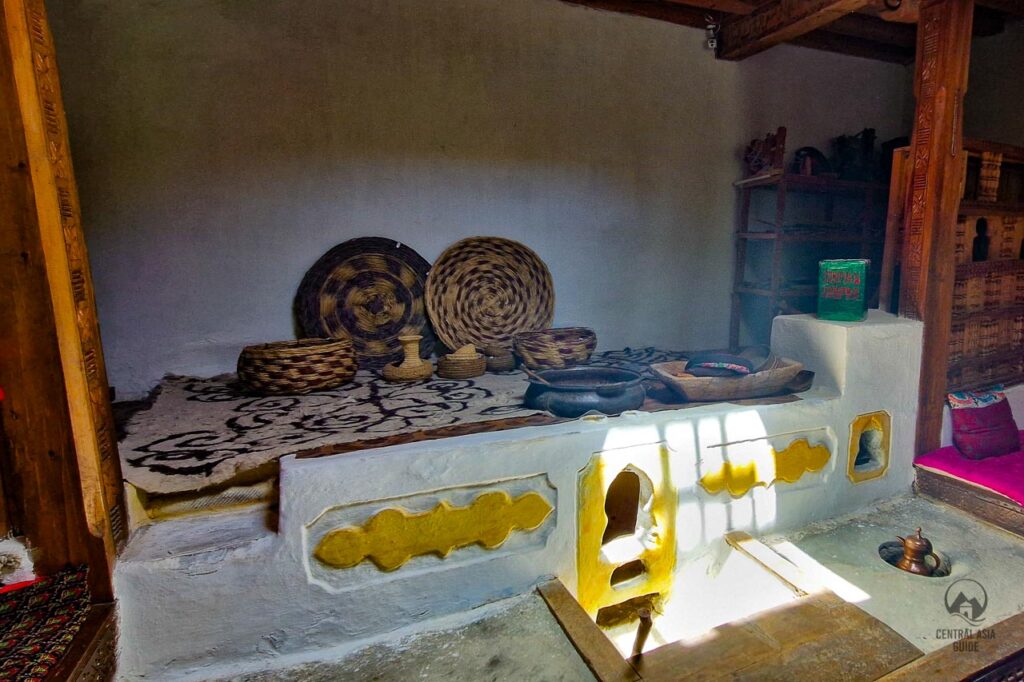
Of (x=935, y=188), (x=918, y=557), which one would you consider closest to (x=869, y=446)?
(x=918, y=557)

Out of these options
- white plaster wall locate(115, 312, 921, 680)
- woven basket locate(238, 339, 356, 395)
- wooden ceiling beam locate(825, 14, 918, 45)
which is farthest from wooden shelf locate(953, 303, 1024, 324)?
woven basket locate(238, 339, 356, 395)

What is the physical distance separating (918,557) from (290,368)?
240cm

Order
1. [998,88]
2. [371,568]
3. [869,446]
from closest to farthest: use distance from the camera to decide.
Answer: [371,568] → [869,446] → [998,88]

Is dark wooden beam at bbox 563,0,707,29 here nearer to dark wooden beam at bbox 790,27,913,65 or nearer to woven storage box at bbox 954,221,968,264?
dark wooden beam at bbox 790,27,913,65

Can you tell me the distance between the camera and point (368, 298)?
274 centimetres

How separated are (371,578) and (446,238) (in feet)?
6.15

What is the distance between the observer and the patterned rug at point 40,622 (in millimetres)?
1098

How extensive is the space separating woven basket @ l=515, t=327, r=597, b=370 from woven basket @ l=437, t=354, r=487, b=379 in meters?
0.23

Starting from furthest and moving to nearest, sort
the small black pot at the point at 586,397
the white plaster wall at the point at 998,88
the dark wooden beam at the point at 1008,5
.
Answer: the white plaster wall at the point at 998,88 → the dark wooden beam at the point at 1008,5 → the small black pot at the point at 586,397

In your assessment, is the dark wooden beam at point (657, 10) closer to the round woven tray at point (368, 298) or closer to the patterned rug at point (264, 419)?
the round woven tray at point (368, 298)

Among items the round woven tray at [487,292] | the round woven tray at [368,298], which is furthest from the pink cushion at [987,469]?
the round woven tray at [368,298]

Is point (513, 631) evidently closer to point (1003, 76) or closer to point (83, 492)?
point (83, 492)

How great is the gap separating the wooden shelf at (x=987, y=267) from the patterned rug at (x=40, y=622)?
3.36 m

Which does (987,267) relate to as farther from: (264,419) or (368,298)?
(264,419)
